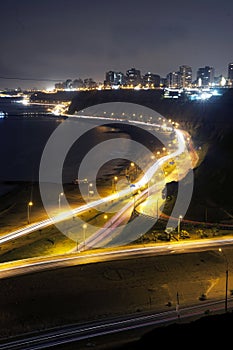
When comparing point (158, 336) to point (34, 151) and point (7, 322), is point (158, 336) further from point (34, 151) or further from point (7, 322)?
point (34, 151)

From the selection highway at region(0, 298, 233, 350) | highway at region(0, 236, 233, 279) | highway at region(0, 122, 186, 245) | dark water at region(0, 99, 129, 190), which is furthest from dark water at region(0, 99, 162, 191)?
highway at region(0, 298, 233, 350)

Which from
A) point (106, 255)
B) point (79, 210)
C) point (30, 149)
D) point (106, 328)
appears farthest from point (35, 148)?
point (106, 328)

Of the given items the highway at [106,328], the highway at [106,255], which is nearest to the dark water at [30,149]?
the highway at [106,255]

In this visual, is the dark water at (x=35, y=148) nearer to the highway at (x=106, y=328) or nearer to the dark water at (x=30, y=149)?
the dark water at (x=30, y=149)

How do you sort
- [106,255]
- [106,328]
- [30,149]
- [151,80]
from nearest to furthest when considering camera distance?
[106,328] < [106,255] < [30,149] < [151,80]

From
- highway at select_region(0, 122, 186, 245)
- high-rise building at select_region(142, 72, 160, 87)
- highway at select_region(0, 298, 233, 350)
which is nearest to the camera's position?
highway at select_region(0, 298, 233, 350)

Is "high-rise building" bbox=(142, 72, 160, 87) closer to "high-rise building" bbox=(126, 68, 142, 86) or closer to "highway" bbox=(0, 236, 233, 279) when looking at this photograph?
"high-rise building" bbox=(126, 68, 142, 86)

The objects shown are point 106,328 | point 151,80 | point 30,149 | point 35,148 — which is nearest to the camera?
point 106,328

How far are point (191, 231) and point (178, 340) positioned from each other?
7394mm

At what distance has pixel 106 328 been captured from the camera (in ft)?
26.3

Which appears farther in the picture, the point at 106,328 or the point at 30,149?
the point at 30,149

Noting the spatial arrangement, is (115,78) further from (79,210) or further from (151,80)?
(79,210)

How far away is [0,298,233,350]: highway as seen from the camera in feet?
24.9

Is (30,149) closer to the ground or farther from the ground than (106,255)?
closer to the ground
